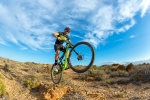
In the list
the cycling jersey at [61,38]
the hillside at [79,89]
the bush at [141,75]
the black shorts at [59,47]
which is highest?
the cycling jersey at [61,38]

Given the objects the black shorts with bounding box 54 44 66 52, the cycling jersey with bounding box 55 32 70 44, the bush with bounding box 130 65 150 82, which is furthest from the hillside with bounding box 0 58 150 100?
the cycling jersey with bounding box 55 32 70 44

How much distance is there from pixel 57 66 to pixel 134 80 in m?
7.74

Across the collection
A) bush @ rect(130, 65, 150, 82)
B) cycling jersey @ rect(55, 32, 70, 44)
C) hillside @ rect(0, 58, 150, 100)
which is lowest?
hillside @ rect(0, 58, 150, 100)

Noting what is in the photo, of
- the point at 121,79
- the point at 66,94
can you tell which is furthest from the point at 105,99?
the point at 121,79

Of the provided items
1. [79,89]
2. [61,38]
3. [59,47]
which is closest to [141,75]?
[79,89]

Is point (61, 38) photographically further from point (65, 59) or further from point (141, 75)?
point (141, 75)

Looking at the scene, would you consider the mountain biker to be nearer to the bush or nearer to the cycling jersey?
the cycling jersey

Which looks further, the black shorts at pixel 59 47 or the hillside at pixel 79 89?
the hillside at pixel 79 89

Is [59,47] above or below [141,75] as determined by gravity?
above

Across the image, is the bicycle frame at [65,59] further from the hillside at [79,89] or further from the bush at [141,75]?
the bush at [141,75]

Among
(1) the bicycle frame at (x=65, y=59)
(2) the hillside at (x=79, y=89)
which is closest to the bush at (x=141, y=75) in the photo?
(2) the hillside at (x=79, y=89)

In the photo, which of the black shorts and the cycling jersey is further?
the black shorts

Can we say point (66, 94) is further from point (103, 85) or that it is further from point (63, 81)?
point (103, 85)

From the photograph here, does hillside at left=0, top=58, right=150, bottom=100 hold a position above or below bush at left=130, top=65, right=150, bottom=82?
below
